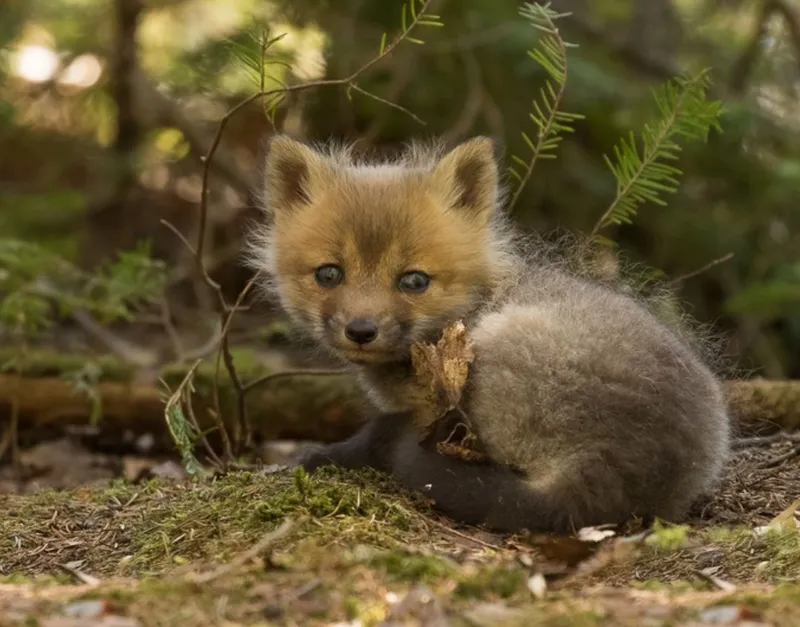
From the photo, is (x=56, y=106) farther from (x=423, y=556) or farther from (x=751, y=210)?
(x=423, y=556)

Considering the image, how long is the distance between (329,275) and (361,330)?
1.41ft

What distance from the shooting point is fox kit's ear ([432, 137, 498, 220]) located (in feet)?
16.6

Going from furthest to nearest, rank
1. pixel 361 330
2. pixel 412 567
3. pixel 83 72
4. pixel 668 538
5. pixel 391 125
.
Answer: pixel 83 72 → pixel 391 125 → pixel 361 330 → pixel 668 538 → pixel 412 567

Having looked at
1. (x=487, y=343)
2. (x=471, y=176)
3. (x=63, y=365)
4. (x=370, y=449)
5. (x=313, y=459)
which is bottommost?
(x=63, y=365)

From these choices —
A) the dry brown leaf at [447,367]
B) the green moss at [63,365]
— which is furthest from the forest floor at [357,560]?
the green moss at [63,365]

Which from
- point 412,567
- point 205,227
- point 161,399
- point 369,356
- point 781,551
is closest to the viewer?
point 412,567

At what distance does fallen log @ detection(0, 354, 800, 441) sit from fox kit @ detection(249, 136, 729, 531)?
74.0 inches

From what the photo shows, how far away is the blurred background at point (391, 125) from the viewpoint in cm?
871

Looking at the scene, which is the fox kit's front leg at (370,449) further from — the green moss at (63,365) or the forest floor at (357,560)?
the green moss at (63,365)

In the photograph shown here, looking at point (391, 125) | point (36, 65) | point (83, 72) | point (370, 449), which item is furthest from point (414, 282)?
point (36, 65)

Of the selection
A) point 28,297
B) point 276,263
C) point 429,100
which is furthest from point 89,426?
point 429,100

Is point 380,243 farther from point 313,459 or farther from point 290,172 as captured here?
point 313,459

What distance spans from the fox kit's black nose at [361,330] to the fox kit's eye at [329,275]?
1.06ft

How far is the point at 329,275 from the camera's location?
4.91 meters
